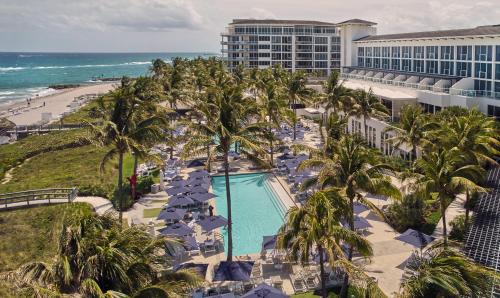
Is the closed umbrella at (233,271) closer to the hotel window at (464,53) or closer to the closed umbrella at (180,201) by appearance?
the closed umbrella at (180,201)

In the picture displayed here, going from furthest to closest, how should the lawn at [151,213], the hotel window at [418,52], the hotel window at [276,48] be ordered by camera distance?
the hotel window at [276,48] < the hotel window at [418,52] < the lawn at [151,213]

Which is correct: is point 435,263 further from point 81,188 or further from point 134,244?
point 81,188

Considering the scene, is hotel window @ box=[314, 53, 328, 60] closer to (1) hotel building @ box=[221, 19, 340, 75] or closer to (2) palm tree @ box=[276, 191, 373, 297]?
(1) hotel building @ box=[221, 19, 340, 75]

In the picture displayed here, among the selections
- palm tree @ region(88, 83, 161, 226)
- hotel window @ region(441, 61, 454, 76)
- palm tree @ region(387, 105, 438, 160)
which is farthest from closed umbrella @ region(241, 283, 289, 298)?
hotel window @ region(441, 61, 454, 76)

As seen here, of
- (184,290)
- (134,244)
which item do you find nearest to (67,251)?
(134,244)

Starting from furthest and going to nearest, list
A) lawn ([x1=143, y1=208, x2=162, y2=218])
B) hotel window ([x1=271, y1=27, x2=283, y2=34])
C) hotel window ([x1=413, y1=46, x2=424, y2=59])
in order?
hotel window ([x1=271, y1=27, x2=283, y2=34])
hotel window ([x1=413, y1=46, x2=424, y2=59])
lawn ([x1=143, y1=208, x2=162, y2=218])

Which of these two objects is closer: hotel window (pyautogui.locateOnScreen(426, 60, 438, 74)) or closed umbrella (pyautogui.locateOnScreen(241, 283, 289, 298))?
closed umbrella (pyautogui.locateOnScreen(241, 283, 289, 298))

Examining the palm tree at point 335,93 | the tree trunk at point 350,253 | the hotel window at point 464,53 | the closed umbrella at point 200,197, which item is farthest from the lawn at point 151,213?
the hotel window at point 464,53
